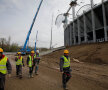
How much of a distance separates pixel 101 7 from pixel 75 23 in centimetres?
1120

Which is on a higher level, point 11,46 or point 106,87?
point 11,46

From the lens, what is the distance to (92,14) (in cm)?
2328

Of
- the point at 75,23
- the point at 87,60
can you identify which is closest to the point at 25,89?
the point at 87,60

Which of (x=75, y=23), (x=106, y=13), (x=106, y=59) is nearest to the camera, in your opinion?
(x=106, y=59)


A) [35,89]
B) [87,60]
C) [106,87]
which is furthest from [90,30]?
[35,89]

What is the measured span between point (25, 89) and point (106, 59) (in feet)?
29.6

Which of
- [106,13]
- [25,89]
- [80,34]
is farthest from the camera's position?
[80,34]

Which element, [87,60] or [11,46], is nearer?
[87,60]

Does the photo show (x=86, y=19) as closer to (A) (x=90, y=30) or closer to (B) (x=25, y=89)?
(A) (x=90, y=30)

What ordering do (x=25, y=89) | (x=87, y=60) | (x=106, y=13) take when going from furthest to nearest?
(x=106, y=13) → (x=87, y=60) → (x=25, y=89)

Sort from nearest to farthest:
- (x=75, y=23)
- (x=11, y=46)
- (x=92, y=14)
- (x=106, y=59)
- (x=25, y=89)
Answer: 1. (x=25, y=89)
2. (x=106, y=59)
3. (x=92, y=14)
4. (x=75, y=23)
5. (x=11, y=46)

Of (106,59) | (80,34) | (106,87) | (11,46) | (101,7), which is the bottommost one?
(106,87)

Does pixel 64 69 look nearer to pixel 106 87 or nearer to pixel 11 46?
pixel 106 87

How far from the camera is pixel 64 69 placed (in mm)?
4184
